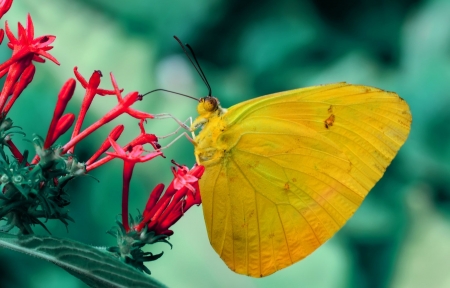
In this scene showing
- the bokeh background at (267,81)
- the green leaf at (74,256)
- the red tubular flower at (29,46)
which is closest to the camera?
the green leaf at (74,256)

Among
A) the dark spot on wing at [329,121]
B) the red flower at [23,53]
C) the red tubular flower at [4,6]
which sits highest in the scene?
the dark spot on wing at [329,121]

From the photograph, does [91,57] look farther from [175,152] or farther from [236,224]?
[236,224]

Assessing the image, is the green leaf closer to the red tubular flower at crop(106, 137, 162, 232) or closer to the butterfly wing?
the red tubular flower at crop(106, 137, 162, 232)

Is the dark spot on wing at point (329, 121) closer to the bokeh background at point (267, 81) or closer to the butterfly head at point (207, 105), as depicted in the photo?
the butterfly head at point (207, 105)

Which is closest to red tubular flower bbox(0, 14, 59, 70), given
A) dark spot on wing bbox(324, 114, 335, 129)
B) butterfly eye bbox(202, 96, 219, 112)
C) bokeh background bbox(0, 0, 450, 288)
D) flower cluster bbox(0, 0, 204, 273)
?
flower cluster bbox(0, 0, 204, 273)

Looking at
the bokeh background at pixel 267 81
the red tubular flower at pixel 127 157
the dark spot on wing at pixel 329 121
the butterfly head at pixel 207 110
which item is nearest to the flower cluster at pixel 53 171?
the red tubular flower at pixel 127 157

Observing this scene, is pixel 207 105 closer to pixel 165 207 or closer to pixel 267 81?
pixel 165 207

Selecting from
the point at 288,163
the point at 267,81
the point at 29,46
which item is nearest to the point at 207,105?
the point at 288,163
